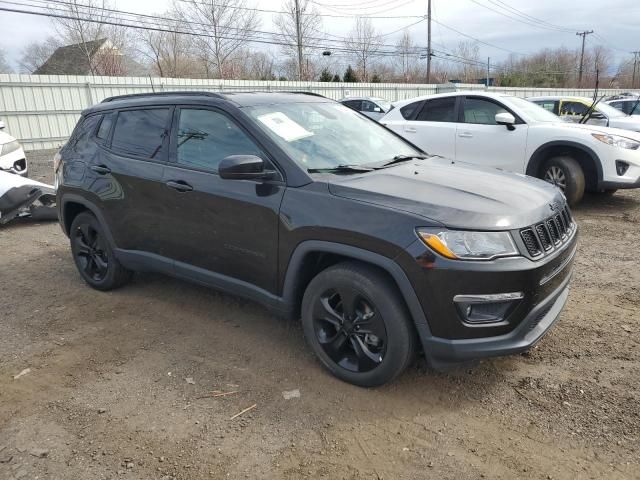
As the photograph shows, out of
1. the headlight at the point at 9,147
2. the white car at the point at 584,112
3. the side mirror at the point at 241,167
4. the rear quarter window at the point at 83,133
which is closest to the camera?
the side mirror at the point at 241,167

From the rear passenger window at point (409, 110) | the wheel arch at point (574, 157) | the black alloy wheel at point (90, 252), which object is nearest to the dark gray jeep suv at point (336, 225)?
the black alloy wheel at point (90, 252)

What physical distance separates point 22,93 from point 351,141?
1572 centimetres

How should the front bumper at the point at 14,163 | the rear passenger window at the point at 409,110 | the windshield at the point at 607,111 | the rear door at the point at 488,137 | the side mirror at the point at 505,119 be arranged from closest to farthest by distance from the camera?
the side mirror at the point at 505,119 < the rear door at the point at 488,137 < the front bumper at the point at 14,163 < the rear passenger window at the point at 409,110 < the windshield at the point at 607,111

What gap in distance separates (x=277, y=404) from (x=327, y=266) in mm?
888

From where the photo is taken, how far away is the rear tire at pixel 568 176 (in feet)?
23.7

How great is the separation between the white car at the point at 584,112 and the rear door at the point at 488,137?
16.1 feet

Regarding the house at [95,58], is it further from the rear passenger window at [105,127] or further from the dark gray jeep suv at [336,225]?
the dark gray jeep suv at [336,225]

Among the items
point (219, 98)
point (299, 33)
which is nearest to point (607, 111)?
point (219, 98)

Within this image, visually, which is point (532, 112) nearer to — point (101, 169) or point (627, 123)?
point (627, 123)

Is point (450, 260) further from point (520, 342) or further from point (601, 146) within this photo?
point (601, 146)

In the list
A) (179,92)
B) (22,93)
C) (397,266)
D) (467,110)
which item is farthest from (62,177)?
(22,93)

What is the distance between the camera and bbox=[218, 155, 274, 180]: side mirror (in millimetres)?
3123

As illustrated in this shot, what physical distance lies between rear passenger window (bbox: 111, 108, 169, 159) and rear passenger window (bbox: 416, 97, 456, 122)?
5589mm

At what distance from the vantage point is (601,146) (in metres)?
6.99
